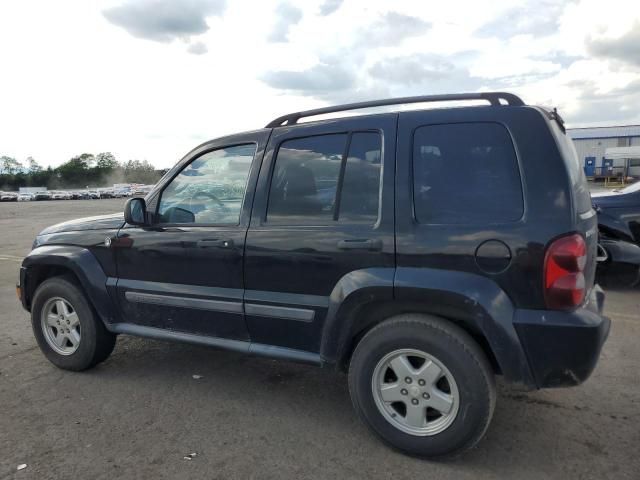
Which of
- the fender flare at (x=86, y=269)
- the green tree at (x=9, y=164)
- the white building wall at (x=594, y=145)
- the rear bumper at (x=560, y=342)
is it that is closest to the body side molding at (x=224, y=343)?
the fender flare at (x=86, y=269)

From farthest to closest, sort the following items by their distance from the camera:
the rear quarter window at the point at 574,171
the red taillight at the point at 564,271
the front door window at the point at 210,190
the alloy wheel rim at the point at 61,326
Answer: the alloy wheel rim at the point at 61,326, the front door window at the point at 210,190, the rear quarter window at the point at 574,171, the red taillight at the point at 564,271

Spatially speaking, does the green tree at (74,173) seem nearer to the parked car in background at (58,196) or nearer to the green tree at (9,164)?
the green tree at (9,164)

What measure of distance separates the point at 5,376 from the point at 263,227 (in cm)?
262

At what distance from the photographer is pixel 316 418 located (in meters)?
3.39

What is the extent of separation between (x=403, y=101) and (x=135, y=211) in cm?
209

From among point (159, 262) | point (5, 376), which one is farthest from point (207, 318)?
point (5, 376)

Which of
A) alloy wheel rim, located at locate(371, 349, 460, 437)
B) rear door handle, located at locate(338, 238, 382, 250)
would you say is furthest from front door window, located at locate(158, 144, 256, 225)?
alloy wheel rim, located at locate(371, 349, 460, 437)

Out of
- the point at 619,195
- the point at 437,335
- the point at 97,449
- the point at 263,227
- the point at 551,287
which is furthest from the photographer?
the point at 619,195

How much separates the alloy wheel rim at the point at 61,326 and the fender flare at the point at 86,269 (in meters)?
0.27

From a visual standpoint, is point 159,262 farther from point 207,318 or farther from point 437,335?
point 437,335

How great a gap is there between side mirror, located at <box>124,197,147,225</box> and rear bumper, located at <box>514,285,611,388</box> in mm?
2681

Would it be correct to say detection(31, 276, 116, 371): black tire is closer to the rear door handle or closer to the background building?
the rear door handle

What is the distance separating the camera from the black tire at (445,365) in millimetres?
2707

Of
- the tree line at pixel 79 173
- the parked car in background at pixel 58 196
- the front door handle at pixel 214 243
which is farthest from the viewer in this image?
the tree line at pixel 79 173
